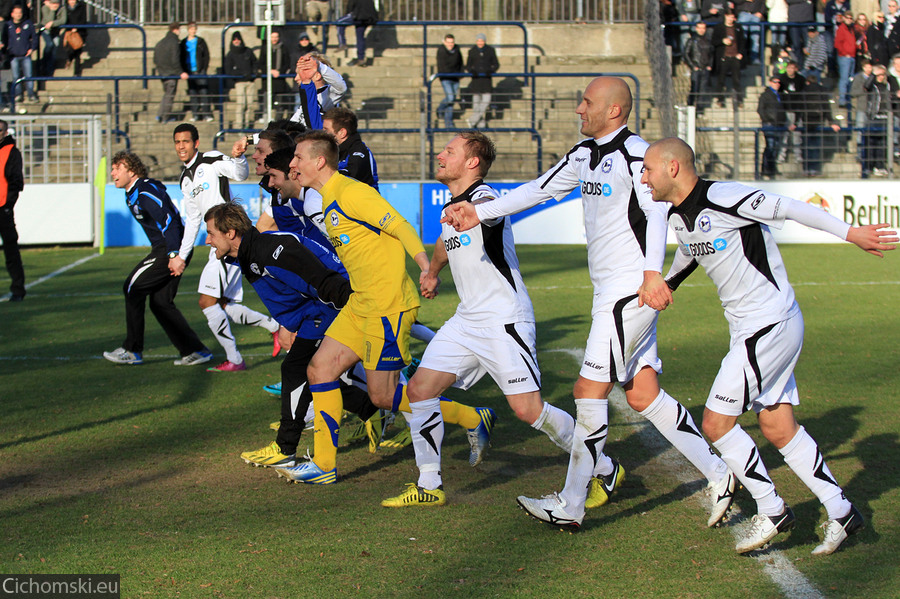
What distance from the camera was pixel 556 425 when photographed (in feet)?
16.6

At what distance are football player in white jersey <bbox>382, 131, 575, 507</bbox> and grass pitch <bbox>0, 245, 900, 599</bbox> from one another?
378mm

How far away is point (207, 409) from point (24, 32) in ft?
58.7

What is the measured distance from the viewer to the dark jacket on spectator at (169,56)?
70.8ft

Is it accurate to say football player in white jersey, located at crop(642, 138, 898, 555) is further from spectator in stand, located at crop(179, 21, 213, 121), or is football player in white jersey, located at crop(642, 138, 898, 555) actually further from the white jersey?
spectator in stand, located at crop(179, 21, 213, 121)

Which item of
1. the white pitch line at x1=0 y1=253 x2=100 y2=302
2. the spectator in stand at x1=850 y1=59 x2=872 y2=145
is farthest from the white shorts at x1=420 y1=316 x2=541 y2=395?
the spectator in stand at x1=850 y1=59 x2=872 y2=145

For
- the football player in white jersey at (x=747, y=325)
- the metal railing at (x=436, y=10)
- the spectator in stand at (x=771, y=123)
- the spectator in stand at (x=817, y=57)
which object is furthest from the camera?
the metal railing at (x=436, y=10)

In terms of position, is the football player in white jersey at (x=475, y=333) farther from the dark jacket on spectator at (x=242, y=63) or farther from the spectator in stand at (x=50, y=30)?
the spectator in stand at (x=50, y=30)

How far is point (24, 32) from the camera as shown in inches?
851

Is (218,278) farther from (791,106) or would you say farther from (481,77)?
(791,106)

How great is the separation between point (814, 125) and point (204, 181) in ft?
49.4

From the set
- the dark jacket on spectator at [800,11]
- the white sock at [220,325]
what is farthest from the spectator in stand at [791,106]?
the white sock at [220,325]

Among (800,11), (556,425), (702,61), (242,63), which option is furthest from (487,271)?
(800,11)

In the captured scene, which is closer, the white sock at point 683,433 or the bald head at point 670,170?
the bald head at point 670,170

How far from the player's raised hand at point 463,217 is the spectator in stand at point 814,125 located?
16.2m
